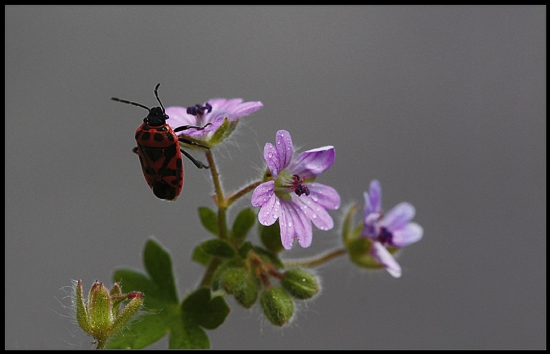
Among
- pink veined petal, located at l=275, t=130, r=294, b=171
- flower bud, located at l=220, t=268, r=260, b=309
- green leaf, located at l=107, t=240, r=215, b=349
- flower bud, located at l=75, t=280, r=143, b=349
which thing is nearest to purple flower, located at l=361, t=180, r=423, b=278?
pink veined petal, located at l=275, t=130, r=294, b=171

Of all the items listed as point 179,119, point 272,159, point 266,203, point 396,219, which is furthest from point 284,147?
point 396,219

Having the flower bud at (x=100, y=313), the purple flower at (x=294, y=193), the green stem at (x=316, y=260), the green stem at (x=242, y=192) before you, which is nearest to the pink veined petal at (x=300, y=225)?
the purple flower at (x=294, y=193)

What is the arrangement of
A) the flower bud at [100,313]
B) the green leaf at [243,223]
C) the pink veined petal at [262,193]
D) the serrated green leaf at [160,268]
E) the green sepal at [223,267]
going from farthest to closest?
the serrated green leaf at [160,268]
the green leaf at [243,223]
the green sepal at [223,267]
the pink veined petal at [262,193]
the flower bud at [100,313]

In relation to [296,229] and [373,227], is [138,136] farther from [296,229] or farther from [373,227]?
[373,227]

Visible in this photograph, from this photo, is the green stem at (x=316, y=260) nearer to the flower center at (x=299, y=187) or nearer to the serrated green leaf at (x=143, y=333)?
the flower center at (x=299, y=187)

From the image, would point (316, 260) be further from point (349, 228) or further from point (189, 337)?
point (189, 337)

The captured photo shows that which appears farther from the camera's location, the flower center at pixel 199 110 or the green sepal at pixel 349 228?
the green sepal at pixel 349 228

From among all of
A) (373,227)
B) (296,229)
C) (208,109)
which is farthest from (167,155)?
(373,227)
